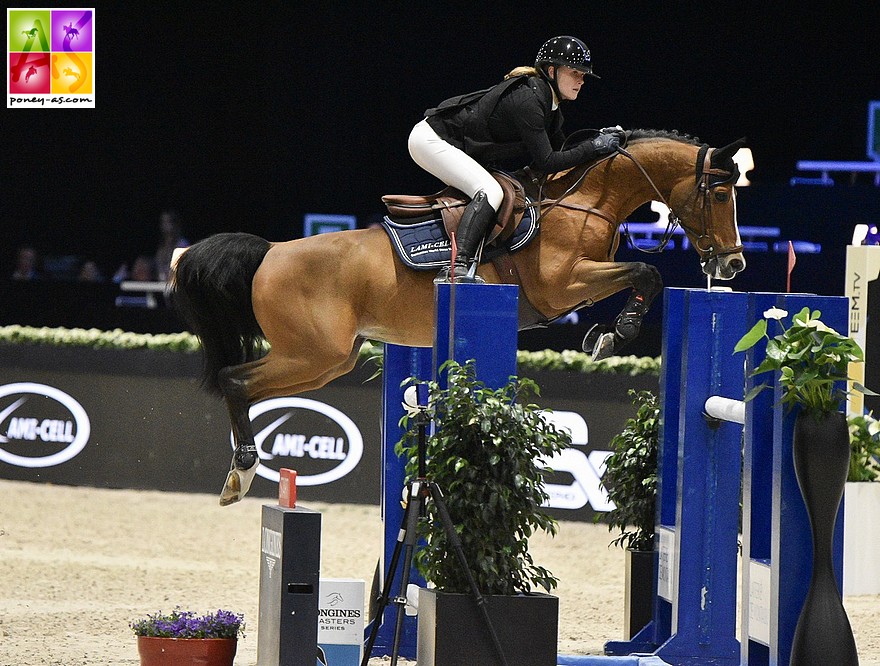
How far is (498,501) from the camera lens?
315 cm

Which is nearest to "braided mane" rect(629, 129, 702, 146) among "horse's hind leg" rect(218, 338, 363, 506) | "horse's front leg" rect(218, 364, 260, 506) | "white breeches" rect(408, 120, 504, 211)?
"white breeches" rect(408, 120, 504, 211)

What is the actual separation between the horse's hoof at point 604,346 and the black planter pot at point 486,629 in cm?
117

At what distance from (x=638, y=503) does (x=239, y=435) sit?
1474 millimetres

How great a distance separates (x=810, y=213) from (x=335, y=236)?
5.09 meters

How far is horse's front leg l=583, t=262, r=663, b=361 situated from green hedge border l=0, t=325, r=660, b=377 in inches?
125

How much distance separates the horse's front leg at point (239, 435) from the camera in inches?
171

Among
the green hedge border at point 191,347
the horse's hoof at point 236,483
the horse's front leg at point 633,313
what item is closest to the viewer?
the horse's front leg at point 633,313

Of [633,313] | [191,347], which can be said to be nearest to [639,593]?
[633,313]

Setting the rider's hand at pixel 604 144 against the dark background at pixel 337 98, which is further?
the dark background at pixel 337 98

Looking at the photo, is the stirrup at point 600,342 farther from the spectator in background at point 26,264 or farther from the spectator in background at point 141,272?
the spectator in background at point 26,264

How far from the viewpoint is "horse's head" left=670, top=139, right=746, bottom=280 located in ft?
13.8

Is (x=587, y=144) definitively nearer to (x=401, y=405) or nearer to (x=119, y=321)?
(x=401, y=405)

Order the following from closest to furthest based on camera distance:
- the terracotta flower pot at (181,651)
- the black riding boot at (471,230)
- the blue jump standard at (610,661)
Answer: the terracotta flower pot at (181,651) < the blue jump standard at (610,661) < the black riding boot at (471,230)

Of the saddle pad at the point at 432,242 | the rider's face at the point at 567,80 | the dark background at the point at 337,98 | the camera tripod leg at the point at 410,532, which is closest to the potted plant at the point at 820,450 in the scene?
the camera tripod leg at the point at 410,532
